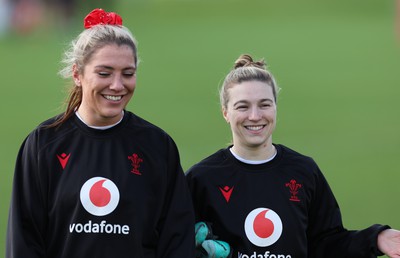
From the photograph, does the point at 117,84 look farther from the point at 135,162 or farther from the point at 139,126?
the point at 135,162

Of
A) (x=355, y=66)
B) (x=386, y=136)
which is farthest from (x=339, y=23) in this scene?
(x=386, y=136)

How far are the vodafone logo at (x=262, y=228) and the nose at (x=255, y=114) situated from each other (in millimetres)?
514

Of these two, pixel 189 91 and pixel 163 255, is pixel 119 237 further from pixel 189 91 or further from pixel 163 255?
pixel 189 91

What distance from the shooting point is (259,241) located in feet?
18.5

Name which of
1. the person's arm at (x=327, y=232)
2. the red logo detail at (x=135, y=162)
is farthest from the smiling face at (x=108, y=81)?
the person's arm at (x=327, y=232)

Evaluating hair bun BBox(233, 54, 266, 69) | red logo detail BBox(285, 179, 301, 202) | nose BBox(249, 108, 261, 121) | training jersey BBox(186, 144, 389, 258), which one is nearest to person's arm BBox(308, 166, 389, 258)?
training jersey BBox(186, 144, 389, 258)

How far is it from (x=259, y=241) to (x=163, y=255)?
561 millimetres

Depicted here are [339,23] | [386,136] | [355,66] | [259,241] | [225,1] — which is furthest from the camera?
[225,1]

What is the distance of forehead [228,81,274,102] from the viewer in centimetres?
581

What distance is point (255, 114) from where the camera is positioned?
226 inches

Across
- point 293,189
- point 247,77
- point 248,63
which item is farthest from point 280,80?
point 293,189

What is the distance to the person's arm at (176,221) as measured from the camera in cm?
539

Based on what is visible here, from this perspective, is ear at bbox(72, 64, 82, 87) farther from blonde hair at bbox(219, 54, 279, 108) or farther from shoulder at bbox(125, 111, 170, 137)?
blonde hair at bbox(219, 54, 279, 108)

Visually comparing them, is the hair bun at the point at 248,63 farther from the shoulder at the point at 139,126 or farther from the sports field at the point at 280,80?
the shoulder at the point at 139,126
